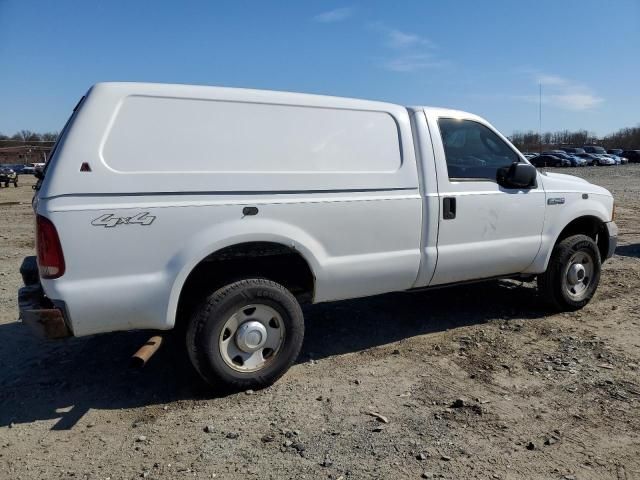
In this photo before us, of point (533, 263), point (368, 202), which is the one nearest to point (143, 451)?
point (368, 202)

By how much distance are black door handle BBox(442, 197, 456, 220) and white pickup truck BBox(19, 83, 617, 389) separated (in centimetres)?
2

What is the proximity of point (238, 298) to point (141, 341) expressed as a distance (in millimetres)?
1684

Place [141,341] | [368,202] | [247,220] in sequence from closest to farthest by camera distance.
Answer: [247,220] → [368,202] → [141,341]

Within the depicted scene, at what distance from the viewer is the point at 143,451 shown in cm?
304

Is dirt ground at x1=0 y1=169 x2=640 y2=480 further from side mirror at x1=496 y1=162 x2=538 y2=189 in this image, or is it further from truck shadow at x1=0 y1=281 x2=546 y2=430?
side mirror at x1=496 y1=162 x2=538 y2=189

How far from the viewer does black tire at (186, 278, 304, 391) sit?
352 cm

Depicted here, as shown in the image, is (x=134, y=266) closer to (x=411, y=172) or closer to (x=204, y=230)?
(x=204, y=230)

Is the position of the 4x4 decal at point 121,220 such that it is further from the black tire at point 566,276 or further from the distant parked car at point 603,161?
the distant parked car at point 603,161

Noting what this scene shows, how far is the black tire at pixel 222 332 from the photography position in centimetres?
352

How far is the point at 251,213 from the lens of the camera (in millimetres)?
3580

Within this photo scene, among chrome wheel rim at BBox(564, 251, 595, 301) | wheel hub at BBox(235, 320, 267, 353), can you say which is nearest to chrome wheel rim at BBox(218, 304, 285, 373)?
wheel hub at BBox(235, 320, 267, 353)

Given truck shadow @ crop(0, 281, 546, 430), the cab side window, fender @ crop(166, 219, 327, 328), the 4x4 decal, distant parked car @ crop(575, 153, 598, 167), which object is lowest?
truck shadow @ crop(0, 281, 546, 430)

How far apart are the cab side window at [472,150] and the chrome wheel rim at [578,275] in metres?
1.27

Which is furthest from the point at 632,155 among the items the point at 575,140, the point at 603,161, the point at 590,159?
the point at 575,140
